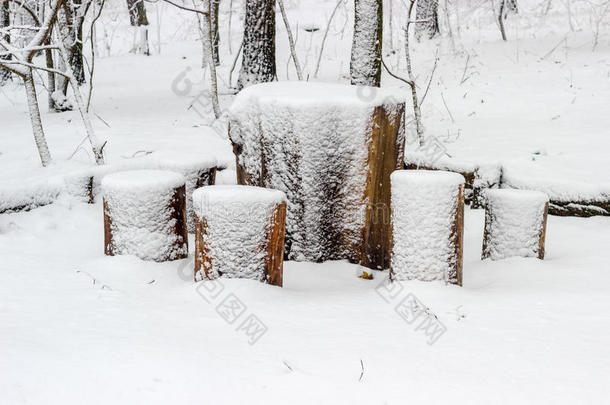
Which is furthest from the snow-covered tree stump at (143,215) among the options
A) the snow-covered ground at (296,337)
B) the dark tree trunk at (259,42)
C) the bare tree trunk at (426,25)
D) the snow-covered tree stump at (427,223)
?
the bare tree trunk at (426,25)

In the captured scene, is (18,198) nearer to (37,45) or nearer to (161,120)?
(37,45)

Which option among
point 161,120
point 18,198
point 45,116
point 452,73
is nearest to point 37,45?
point 18,198

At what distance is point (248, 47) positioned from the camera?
308 inches

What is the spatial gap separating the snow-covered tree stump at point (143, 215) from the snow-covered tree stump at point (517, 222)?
1876 millimetres

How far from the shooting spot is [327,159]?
3570mm

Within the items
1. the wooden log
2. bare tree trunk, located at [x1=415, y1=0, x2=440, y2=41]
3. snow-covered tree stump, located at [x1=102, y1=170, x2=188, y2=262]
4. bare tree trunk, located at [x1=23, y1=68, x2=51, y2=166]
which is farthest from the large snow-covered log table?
bare tree trunk, located at [x1=415, y1=0, x2=440, y2=41]

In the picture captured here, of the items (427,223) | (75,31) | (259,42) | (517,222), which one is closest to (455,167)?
(517,222)

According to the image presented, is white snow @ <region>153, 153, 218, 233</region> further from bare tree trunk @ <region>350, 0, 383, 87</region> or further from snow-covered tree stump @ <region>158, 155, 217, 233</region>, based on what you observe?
bare tree trunk @ <region>350, 0, 383, 87</region>

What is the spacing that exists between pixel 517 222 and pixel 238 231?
169 centimetres

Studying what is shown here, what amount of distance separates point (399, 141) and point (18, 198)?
2623mm

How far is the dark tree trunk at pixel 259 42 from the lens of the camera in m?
7.72

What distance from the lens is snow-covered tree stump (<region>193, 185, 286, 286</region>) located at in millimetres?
2947

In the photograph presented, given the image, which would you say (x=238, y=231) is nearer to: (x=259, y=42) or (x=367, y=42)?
(x=367, y=42)

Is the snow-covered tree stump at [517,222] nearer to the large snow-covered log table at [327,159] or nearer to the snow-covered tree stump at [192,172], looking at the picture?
the large snow-covered log table at [327,159]
